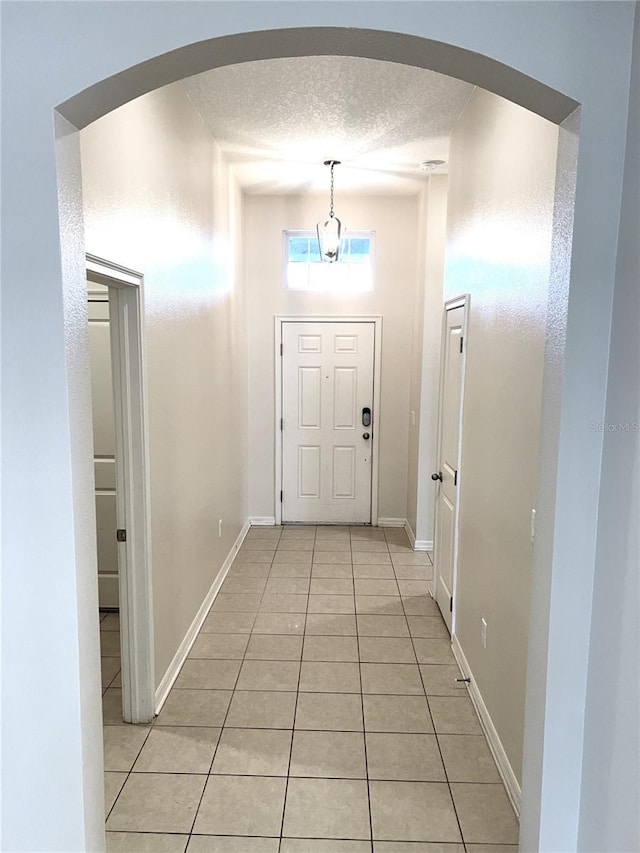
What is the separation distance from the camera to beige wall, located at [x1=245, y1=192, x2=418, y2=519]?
17.5 feet

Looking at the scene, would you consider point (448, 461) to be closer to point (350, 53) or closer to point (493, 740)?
Answer: point (493, 740)

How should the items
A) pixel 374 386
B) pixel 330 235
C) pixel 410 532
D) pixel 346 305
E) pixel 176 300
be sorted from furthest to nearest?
pixel 374 386 → pixel 346 305 → pixel 410 532 → pixel 330 235 → pixel 176 300

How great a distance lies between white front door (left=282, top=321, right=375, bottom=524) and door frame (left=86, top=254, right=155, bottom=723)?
3.08 metres

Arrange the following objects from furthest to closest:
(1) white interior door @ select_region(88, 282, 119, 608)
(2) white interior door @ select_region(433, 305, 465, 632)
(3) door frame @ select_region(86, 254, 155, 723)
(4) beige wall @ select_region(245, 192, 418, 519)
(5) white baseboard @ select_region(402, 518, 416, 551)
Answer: (4) beige wall @ select_region(245, 192, 418, 519)
(5) white baseboard @ select_region(402, 518, 416, 551)
(1) white interior door @ select_region(88, 282, 119, 608)
(2) white interior door @ select_region(433, 305, 465, 632)
(3) door frame @ select_region(86, 254, 155, 723)

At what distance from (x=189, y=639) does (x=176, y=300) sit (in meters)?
1.88

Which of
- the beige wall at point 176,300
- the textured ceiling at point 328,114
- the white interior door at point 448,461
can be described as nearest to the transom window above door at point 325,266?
the textured ceiling at point 328,114

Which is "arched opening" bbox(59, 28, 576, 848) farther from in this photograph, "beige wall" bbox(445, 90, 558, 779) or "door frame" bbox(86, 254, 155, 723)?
"door frame" bbox(86, 254, 155, 723)

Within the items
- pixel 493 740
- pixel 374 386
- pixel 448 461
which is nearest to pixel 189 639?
pixel 493 740

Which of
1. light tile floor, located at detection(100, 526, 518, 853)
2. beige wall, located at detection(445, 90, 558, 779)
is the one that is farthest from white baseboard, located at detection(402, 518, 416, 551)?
→ beige wall, located at detection(445, 90, 558, 779)

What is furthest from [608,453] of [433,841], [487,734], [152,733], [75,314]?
[152,733]

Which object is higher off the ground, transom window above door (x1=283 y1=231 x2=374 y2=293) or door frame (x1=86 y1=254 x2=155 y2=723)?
transom window above door (x1=283 y1=231 x2=374 y2=293)

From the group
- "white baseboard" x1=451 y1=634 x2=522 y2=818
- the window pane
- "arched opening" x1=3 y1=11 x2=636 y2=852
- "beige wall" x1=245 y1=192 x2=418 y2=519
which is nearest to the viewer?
"arched opening" x1=3 y1=11 x2=636 y2=852

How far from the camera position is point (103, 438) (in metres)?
3.66

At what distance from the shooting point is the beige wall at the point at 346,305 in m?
5.32
